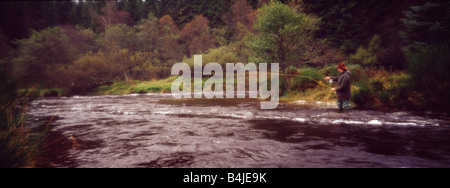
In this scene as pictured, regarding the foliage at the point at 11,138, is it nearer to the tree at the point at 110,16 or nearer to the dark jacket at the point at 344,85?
the dark jacket at the point at 344,85

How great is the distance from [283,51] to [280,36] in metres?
1.06

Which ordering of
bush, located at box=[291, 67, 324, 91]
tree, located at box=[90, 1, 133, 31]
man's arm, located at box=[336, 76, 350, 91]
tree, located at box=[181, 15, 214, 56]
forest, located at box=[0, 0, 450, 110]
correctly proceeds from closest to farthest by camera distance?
man's arm, located at box=[336, 76, 350, 91] < forest, located at box=[0, 0, 450, 110] < bush, located at box=[291, 67, 324, 91] < tree, located at box=[181, 15, 214, 56] < tree, located at box=[90, 1, 133, 31]

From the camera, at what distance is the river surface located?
508 centimetres

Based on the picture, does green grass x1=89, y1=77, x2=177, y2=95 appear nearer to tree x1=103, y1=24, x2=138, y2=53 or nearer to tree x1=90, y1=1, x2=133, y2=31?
tree x1=103, y1=24, x2=138, y2=53

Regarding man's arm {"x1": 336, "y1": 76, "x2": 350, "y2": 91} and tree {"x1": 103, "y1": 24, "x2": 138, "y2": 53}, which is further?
tree {"x1": 103, "y1": 24, "x2": 138, "y2": 53}

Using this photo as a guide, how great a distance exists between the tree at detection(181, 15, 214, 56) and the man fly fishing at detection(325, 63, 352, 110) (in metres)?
37.5

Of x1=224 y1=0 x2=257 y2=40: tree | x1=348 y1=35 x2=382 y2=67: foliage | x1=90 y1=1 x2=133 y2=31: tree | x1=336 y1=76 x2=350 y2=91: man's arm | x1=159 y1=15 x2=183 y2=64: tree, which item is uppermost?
x1=90 y1=1 x2=133 y2=31: tree

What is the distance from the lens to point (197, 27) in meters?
53.2

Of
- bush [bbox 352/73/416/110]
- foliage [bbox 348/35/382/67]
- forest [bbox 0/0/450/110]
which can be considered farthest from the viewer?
foliage [bbox 348/35/382/67]

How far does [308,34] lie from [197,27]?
3688 centimetres

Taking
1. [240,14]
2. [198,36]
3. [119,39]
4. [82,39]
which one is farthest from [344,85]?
[82,39]

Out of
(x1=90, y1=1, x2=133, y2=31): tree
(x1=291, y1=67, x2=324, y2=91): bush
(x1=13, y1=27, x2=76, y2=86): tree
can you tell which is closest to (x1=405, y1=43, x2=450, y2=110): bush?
(x1=291, y1=67, x2=324, y2=91): bush

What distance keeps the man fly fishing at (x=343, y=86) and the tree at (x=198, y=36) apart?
37.5 meters
